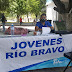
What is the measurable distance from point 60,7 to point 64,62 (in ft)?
20.8

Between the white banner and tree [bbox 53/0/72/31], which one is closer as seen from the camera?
the white banner

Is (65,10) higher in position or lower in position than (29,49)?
higher

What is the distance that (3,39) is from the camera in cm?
290

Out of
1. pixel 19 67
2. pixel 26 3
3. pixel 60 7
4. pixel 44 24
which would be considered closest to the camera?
pixel 19 67

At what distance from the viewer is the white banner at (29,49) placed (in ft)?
9.77

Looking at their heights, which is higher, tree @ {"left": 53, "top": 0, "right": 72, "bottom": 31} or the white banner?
tree @ {"left": 53, "top": 0, "right": 72, "bottom": 31}

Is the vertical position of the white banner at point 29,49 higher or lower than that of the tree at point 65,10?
lower

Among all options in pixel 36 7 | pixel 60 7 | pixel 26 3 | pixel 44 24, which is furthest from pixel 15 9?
pixel 44 24

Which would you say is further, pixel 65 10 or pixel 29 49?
pixel 65 10

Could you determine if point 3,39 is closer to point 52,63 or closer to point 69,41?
point 52,63

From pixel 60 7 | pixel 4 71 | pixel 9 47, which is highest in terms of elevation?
pixel 60 7

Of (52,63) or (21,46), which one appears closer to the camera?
(21,46)

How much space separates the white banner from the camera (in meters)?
2.98

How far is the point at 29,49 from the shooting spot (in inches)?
124
